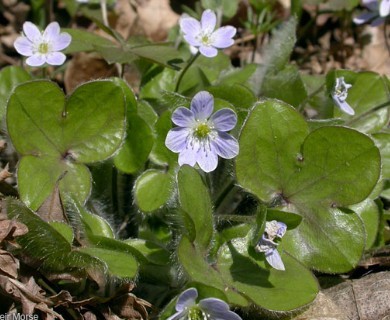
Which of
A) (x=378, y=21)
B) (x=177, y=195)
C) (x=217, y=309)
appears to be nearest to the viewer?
(x=217, y=309)

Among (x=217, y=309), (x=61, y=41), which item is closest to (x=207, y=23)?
(x=61, y=41)

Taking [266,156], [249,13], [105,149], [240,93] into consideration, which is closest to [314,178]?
[266,156]

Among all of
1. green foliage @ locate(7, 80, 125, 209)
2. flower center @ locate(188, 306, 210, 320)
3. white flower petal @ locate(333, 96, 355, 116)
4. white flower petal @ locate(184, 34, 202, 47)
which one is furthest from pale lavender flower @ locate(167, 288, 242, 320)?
white flower petal @ locate(184, 34, 202, 47)

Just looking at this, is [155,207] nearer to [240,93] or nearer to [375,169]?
[240,93]

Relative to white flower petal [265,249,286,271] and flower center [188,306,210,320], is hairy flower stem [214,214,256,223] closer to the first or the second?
white flower petal [265,249,286,271]

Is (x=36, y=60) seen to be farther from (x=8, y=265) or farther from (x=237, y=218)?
(x=237, y=218)

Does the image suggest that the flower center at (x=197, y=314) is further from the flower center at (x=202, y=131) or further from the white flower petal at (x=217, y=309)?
the flower center at (x=202, y=131)

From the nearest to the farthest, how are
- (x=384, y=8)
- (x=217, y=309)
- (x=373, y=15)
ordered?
(x=217, y=309), (x=384, y=8), (x=373, y=15)
